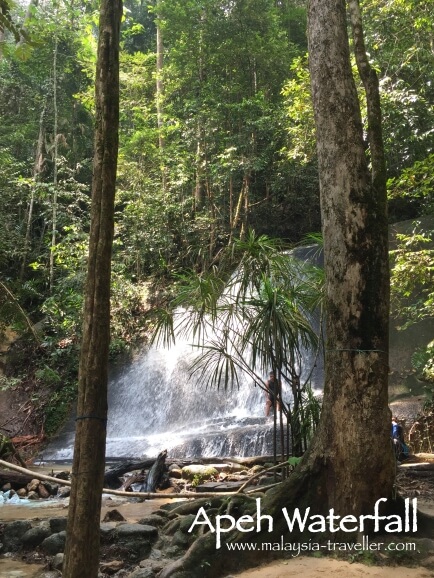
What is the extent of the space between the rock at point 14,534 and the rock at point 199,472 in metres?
3.22

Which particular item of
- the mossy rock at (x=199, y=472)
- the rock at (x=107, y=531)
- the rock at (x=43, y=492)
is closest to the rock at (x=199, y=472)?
the mossy rock at (x=199, y=472)

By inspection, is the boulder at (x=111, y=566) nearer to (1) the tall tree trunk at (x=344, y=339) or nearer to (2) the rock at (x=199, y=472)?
(1) the tall tree trunk at (x=344, y=339)

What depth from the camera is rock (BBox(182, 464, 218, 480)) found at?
7837 millimetres

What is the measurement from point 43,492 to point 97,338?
5.95 meters

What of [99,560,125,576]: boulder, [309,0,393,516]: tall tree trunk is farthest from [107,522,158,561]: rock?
[309,0,393,516]: tall tree trunk

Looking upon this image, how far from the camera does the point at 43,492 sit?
755 centimetres

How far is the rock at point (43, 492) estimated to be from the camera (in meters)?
7.49

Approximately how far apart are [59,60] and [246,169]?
9473 mm

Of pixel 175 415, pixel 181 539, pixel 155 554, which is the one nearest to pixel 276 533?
pixel 181 539

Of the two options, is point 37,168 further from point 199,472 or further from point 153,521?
point 153,521

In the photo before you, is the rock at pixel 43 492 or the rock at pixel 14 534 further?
the rock at pixel 43 492

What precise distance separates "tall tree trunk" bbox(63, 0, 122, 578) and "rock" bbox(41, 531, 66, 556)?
2467 millimetres

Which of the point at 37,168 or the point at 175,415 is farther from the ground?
the point at 37,168

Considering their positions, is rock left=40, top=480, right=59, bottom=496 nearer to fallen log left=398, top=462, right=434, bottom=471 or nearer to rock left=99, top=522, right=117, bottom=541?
rock left=99, top=522, right=117, bottom=541
